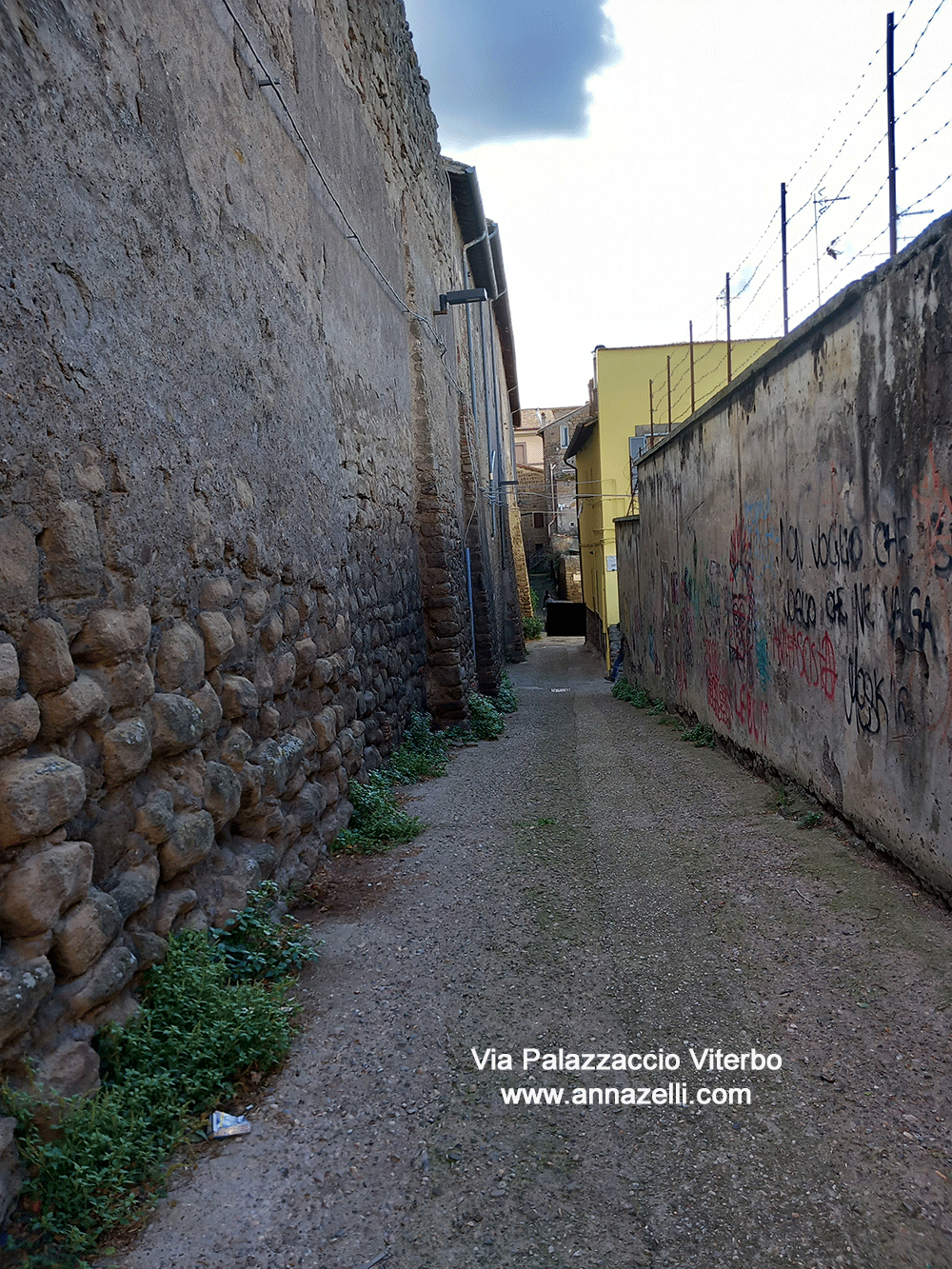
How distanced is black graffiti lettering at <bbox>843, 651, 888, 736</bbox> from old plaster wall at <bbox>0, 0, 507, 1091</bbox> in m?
2.84

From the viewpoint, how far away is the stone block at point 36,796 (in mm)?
2053

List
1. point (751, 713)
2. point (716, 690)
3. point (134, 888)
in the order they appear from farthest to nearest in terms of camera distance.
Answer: point (716, 690)
point (751, 713)
point (134, 888)

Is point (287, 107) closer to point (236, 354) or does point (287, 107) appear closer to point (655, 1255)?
point (236, 354)

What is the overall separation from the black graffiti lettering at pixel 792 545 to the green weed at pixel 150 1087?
3727 mm

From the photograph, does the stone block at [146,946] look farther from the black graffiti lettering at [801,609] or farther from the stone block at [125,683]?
the black graffiti lettering at [801,609]

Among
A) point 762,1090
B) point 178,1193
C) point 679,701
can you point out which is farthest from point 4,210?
point 679,701

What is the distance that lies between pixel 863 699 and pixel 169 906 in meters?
3.39

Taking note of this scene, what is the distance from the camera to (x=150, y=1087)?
7.52ft

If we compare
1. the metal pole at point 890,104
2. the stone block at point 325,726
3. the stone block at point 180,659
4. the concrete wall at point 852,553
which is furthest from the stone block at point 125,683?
the metal pole at point 890,104

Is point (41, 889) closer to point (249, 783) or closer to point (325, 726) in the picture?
point (249, 783)

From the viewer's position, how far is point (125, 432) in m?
2.78

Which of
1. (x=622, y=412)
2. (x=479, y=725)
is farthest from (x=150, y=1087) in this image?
(x=622, y=412)

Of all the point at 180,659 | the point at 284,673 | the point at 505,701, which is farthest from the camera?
the point at 505,701

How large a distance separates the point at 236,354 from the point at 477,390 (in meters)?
12.4
